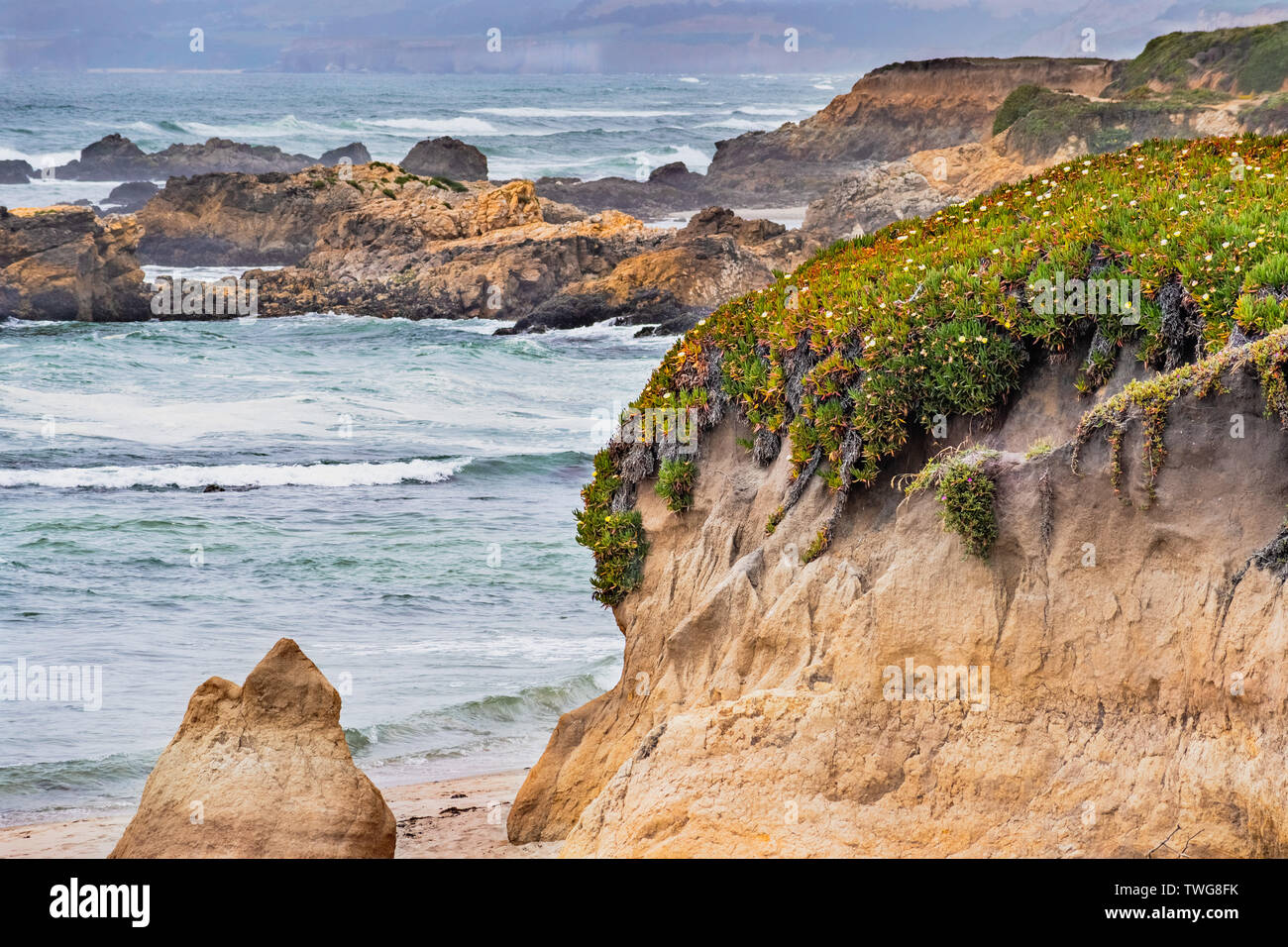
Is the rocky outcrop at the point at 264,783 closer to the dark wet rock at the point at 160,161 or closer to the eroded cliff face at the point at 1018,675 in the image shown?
the eroded cliff face at the point at 1018,675

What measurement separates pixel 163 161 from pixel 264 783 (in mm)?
77494

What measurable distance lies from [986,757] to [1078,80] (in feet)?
238

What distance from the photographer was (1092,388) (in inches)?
258

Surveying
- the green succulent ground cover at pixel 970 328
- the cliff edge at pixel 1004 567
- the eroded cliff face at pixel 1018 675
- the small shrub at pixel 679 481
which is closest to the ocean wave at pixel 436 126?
the green succulent ground cover at pixel 970 328

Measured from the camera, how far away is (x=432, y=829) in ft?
31.7

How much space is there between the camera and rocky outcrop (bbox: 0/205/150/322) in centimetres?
4200

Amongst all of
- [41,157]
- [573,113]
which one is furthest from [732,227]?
[573,113]

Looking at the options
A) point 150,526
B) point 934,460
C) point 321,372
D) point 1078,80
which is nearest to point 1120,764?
point 934,460

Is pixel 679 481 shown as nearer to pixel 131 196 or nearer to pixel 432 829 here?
pixel 432 829

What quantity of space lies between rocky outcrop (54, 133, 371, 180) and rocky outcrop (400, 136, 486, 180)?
14356 millimetres

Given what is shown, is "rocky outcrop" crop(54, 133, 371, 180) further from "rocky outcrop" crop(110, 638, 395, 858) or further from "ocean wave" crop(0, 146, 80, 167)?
"rocky outcrop" crop(110, 638, 395, 858)

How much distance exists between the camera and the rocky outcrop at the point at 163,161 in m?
77.2

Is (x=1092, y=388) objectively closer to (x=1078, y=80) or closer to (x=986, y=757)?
(x=986, y=757)

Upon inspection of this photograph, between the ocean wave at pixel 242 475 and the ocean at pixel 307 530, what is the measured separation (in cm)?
8
